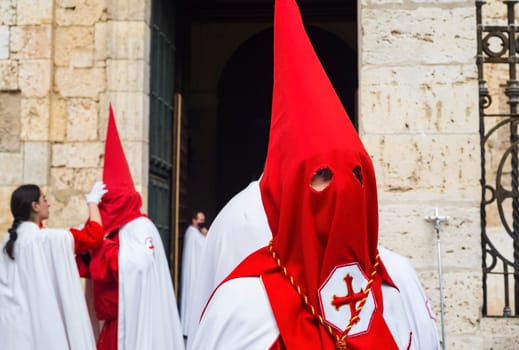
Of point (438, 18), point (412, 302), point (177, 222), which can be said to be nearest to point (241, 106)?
point (177, 222)

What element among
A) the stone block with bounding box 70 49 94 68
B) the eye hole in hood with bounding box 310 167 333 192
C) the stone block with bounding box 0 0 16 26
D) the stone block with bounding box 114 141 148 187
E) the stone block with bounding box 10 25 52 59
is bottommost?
the eye hole in hood with bounding box 310 167 333 192

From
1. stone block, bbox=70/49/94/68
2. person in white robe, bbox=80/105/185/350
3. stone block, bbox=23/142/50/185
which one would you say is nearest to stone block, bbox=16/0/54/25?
stone block, bbox=70/49/94/68

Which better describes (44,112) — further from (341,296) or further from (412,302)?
(341,296)

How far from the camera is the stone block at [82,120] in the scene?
682 centimetres

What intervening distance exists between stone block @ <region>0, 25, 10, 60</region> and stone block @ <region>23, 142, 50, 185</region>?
82cm

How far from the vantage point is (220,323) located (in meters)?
1.98

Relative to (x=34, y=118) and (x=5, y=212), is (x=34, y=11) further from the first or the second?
(x=5, y=212)

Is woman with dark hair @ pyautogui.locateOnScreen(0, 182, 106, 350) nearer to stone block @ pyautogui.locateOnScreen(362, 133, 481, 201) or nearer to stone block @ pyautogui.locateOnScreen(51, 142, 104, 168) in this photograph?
stone block @ pyautogui.locateOnScreen(51, 142, 104, 168)

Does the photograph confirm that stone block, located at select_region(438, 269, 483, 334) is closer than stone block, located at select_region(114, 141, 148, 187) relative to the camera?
Yes

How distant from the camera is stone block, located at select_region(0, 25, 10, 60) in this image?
6883mm

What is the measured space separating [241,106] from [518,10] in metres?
7.23

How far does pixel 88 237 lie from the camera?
5062 millimetres

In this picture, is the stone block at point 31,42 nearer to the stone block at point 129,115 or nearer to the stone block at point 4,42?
the stone block at point 4,42

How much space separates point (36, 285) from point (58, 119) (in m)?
2.27
